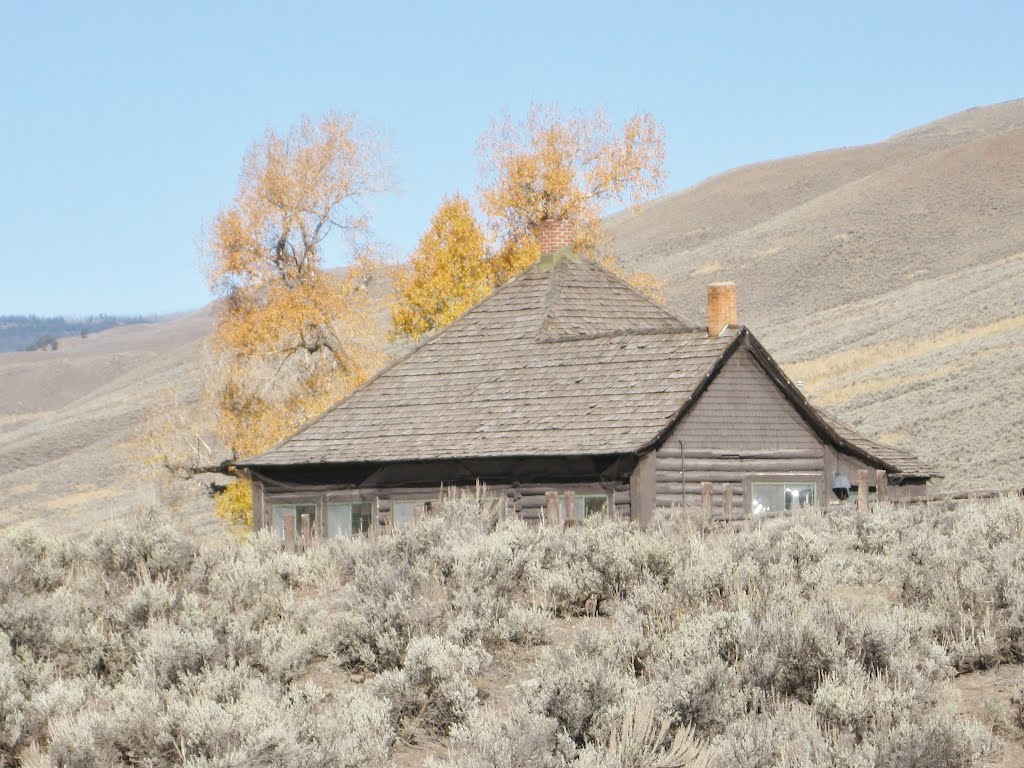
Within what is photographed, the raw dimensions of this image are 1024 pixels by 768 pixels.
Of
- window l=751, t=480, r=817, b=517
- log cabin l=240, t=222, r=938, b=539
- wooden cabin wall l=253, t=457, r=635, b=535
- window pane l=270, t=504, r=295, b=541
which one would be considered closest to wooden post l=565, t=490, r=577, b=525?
log cabin l=240, t=222, r=938, b=539

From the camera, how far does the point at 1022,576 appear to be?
376 inches

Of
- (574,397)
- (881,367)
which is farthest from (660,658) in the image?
(881,367)

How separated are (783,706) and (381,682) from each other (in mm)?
2457

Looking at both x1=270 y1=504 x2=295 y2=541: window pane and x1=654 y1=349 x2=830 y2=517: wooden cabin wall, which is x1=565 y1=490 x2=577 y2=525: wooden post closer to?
x1=654 y1=349 x2=830 y2=517: wooden cabin wall

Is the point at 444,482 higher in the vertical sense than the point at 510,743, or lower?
lower

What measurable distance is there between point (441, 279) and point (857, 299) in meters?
46.5

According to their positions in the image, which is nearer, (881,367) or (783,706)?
(783,706)

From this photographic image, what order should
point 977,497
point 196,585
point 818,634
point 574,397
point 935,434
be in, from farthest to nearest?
1. point 935,434
2. point 574,397
3. point 977,497
4. point 196,585
5. point 818,634

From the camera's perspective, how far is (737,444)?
22.4 m

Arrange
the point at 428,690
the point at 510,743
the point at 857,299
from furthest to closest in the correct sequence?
the point at 857,299 → the point at 428,690 → the point at 510,743

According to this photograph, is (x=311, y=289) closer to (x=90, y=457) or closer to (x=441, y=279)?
(x=441, y=279)

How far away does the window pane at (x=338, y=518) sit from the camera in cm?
2355

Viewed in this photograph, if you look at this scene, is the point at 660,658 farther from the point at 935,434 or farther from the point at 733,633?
the point at 935,434

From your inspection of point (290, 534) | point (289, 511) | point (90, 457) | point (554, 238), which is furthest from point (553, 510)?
point (90, 457)
